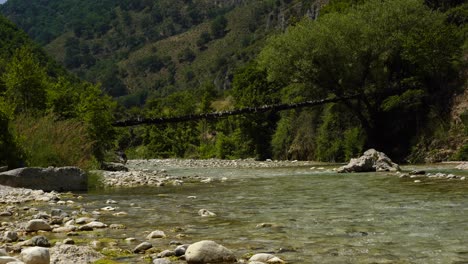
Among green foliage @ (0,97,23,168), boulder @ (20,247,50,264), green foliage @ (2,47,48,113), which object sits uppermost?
green foliage @ (2,47,48,113)

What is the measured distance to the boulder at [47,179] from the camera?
606 inches

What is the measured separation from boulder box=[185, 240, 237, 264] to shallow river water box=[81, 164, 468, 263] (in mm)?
501

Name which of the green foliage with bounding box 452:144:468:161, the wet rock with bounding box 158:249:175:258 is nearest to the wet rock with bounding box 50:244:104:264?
the wet rock with bounding box 158:249:175:258

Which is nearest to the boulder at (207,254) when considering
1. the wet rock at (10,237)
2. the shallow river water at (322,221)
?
the shallow river water at (322,221)

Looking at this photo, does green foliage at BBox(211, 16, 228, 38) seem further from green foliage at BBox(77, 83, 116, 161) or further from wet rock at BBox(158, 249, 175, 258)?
wet rock at BBox(158, 249, 175, 258)

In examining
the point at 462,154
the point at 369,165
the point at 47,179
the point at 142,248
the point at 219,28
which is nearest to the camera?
the point at 142,248

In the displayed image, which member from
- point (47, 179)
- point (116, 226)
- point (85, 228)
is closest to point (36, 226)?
point (85, 228)

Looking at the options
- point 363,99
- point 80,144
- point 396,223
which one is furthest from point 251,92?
point 396,223

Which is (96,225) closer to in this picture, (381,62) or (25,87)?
(25,87)

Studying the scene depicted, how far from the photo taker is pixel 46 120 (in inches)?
725

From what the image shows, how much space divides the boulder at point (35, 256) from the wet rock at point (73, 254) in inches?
7.9

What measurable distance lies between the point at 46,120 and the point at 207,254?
559 inches

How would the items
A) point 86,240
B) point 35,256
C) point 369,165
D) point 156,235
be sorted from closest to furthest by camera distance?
point 35,256 < point 86,240 < point 156,235 < point 369,165

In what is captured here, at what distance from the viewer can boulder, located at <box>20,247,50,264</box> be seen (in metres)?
5.26
